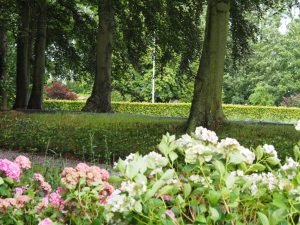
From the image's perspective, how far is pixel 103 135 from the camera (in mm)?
9281

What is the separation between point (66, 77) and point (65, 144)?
12.7m

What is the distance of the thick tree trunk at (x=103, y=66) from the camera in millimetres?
16547

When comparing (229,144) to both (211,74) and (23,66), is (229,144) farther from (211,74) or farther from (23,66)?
(23,66)

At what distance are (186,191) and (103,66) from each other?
1495 cm

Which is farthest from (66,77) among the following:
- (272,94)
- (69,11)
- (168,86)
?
(272,94)

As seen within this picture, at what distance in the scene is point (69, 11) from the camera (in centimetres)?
2042

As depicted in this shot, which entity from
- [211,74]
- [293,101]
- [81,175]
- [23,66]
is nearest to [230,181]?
[81,175]

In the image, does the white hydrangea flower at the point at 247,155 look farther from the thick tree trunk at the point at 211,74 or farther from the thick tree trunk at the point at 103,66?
the thick tree trunk at the point at 103,66

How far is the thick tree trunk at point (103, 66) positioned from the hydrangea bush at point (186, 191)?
14018mm

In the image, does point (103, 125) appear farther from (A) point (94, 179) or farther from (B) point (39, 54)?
(A) point (94, 179)

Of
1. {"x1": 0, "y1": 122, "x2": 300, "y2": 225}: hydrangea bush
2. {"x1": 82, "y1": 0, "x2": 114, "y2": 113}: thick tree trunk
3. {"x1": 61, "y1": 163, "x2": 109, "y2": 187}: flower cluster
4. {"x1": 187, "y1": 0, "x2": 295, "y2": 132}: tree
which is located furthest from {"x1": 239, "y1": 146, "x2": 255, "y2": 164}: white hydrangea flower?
{"x1": 82, "y1": 0, "x2": 114, "y2": 113}: thick tree trunk

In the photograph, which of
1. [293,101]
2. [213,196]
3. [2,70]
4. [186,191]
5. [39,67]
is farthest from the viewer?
[293,101]

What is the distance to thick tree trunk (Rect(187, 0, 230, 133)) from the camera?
10.6m

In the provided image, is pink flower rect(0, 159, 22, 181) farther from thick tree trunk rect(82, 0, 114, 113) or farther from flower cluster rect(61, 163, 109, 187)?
thick tree trunk rect(82, 0, 114, 113)
